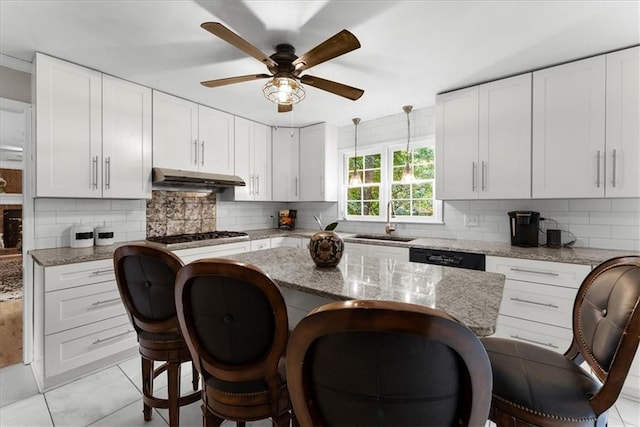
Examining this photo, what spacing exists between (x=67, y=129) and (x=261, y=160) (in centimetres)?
218

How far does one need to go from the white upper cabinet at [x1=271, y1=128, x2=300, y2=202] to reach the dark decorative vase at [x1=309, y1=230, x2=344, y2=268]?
2.85 meters

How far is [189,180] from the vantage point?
321cm

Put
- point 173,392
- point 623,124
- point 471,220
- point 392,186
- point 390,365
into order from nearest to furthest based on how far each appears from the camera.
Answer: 1. point 390,365
2. point 173,392
3. point 623,124
4. point 471,220
5. point 392,186

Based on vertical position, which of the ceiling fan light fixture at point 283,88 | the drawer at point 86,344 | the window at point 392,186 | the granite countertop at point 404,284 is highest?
the ceiling fan light fixture at point 283,88

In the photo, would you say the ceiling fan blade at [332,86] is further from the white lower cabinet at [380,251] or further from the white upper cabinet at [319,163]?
the white upper cabinet at [319,163]

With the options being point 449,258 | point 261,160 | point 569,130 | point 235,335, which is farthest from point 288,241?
point 569,130

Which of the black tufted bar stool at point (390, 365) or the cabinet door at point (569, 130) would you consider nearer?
the black tufted bar stool at point (390, 365)

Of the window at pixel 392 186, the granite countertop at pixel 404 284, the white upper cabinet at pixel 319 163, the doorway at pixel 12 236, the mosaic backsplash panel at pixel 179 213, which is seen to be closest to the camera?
the granite countertop at pixel 404 284

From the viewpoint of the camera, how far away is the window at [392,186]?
3.60 metres

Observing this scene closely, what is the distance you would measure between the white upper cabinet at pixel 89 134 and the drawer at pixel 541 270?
11.2 feet

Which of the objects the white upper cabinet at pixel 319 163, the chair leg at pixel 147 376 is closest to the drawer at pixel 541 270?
the white upper cabinet at pixel 319 163

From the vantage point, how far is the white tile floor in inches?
69.7

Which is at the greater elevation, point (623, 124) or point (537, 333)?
point (623, 124)

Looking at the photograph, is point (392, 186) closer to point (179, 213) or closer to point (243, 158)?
point (243, 158)
